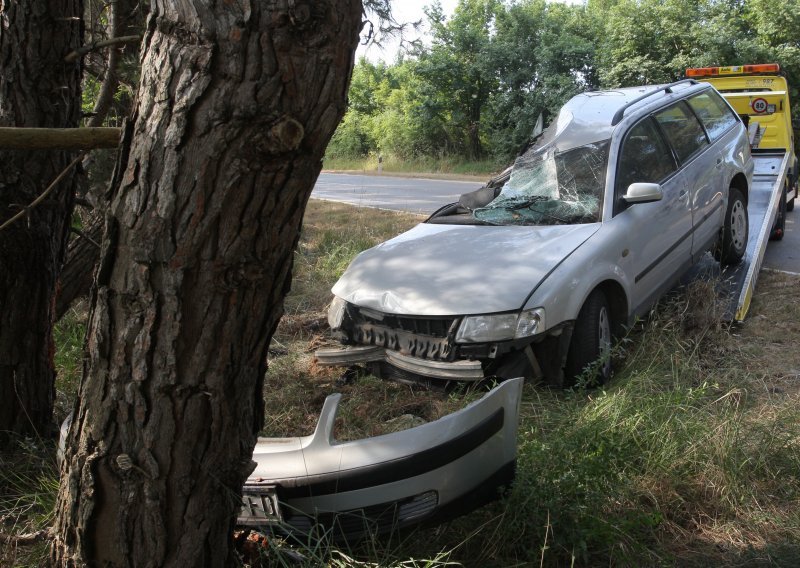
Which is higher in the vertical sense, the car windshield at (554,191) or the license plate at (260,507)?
the car windshield at (554,191)

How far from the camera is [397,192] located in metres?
17.7

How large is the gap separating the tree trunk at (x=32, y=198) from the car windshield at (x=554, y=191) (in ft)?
9.71

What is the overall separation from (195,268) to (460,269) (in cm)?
286

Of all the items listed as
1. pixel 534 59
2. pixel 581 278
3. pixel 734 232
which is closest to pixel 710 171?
pixel 734 232

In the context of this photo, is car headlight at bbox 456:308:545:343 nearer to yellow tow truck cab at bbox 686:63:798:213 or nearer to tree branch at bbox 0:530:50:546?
tree branch at bbox 0:530:50:546

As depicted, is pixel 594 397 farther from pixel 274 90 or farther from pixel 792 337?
pixel 274 90

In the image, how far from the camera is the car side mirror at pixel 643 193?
16.6 ft

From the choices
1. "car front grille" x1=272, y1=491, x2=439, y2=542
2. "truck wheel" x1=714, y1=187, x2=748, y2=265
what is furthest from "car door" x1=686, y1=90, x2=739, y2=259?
"car front grille" x1=272, y1=491, x2=439, y2=542

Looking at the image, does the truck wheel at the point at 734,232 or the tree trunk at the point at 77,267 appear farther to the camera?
the truck wheel at the point at 734,232

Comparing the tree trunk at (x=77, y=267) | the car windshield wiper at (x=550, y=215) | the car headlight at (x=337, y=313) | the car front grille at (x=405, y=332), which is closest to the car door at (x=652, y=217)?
the car windshield wiper at (x=550, y=215)

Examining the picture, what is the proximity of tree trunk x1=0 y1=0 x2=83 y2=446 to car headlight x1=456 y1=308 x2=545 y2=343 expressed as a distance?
7.01 feet

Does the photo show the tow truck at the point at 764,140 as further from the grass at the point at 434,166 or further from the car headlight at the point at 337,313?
the grass at the point at 434,166

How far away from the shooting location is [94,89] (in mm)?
5703

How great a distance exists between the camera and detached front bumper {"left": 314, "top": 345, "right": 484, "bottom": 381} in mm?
4285
